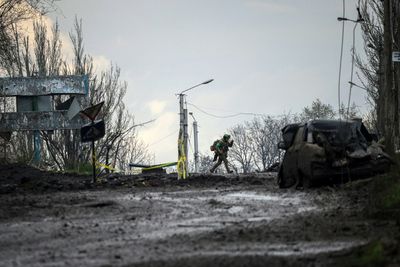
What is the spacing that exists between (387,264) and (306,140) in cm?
1105

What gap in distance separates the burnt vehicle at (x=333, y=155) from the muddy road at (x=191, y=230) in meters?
0.69

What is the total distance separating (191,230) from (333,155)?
722cm

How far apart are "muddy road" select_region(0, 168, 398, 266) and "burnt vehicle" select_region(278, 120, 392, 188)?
69 cm

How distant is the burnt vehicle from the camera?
1545cm

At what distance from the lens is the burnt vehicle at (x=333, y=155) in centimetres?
1545

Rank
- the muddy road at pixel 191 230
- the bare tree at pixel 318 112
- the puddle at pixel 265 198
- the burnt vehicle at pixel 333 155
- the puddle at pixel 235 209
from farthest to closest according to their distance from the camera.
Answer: the bare tree at pixel 318 112 → the burnt vehicle at pixel 333 155 → the puddle at pixel 265 198 → the puddle at pixel 235 209 → the muddy road at pixel 191 230

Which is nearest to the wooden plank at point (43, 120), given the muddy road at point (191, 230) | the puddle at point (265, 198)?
the muddy road at point (191, 230)

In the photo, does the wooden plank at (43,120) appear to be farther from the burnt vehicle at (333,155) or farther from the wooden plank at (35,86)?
the burnt vehicle at (333,155)

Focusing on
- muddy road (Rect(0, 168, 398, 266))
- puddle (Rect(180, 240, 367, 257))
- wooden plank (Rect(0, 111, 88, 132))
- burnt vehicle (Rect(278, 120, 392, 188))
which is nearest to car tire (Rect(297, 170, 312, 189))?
burnt vehicle (Rect(278, 120, 392, 188))

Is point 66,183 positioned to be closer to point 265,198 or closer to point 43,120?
point 265,198

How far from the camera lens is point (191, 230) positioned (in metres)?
8.90

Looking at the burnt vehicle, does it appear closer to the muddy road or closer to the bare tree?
the muddy road

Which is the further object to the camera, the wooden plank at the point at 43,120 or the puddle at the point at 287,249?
the wooden plank at the point at 43,120

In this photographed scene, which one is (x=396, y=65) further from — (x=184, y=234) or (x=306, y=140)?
(x=184, y=234)
